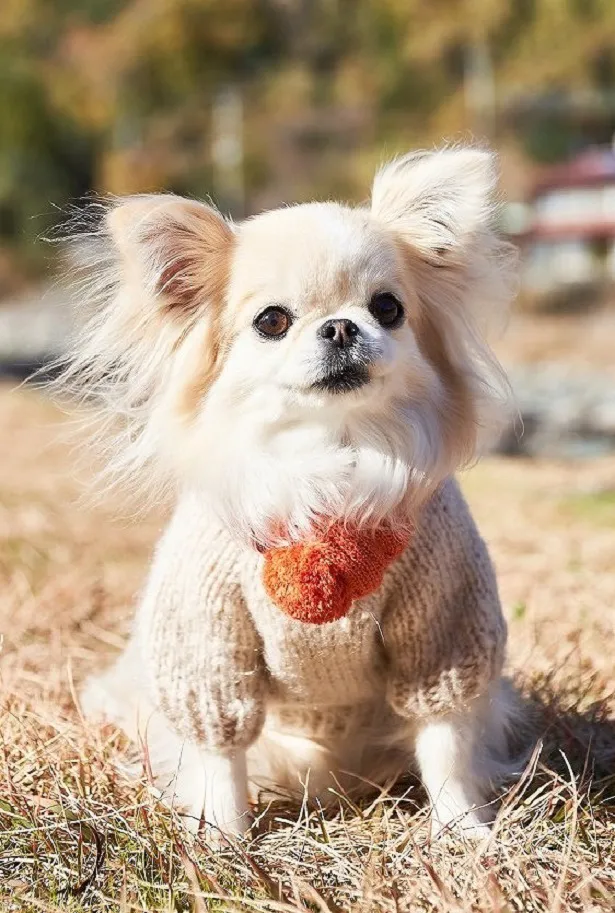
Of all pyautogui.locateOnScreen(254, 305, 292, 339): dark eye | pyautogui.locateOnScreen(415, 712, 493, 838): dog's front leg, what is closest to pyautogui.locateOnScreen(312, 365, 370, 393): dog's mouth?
pyautogui.locateOnScreen(254, 305, 292, 339): dark eye

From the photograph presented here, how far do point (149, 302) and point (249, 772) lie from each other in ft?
2.87

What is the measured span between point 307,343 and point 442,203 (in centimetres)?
36

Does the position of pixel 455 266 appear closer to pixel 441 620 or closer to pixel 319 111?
pixel 441 620

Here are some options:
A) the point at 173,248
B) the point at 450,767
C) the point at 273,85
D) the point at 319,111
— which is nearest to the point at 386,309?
the point at 173,248

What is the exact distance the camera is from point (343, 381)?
1.47m

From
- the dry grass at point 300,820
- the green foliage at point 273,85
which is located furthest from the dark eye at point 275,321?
the green foliage at point 273,85

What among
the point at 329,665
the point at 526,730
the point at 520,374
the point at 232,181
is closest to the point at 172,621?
the point at 329,665

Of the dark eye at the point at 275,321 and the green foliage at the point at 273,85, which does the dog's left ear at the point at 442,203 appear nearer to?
the dark eye at the point at 275,321

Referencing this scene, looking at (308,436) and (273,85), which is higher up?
(273,85)

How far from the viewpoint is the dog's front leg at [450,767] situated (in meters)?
1.65

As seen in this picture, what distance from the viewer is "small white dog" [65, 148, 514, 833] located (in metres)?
1.52

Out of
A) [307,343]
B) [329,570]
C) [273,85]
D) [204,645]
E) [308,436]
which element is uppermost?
[273,85]

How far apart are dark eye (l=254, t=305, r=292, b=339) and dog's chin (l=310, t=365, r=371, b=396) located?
10cm

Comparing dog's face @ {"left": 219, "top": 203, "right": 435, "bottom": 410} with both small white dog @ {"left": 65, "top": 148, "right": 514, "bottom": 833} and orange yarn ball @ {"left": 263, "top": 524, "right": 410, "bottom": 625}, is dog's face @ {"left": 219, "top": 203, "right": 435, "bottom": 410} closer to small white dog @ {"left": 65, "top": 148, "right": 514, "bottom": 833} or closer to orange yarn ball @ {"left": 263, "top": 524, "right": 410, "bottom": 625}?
small white dog @ {"left": 65, "top": 148, "right": 514, "bottom": 833}
